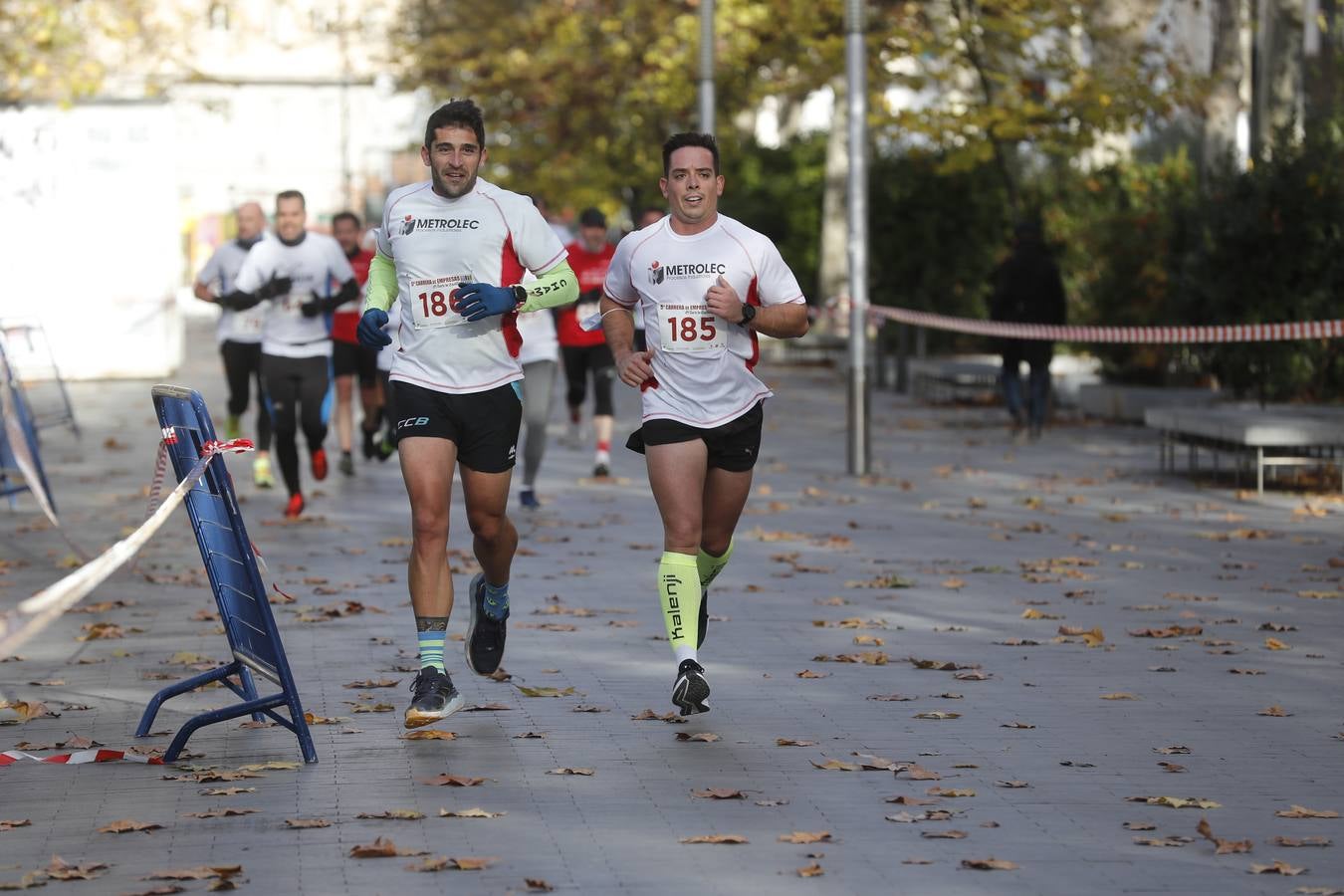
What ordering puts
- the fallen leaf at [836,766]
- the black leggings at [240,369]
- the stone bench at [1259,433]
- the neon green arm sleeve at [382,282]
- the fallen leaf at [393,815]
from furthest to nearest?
1. the black leggings at [240,369]
2. the stone bench at [1259,433]
3. the neon green arm sleeve at [382,282]
4. the fallen leaf at [836,766]
5. the fallen leaf at [393,815]

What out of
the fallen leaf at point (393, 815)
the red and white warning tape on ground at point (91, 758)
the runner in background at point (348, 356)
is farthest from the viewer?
the runner in background at point (348, 356)

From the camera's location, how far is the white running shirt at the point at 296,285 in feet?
46.5

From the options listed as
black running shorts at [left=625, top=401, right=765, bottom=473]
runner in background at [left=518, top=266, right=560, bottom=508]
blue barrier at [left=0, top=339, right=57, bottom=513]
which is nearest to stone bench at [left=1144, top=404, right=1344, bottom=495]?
runner in background at [left=518, top=266, right=560, bottom=508]

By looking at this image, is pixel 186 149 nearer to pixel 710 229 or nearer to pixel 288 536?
Result: pixel 288 536

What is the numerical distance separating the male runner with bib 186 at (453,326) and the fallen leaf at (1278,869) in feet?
9.40

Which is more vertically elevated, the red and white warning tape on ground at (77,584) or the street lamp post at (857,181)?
the street lamp post at (857,181)

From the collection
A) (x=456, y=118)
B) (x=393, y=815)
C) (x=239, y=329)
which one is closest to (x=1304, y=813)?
(x=393, y=815)

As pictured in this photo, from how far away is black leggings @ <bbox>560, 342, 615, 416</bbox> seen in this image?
1766cm

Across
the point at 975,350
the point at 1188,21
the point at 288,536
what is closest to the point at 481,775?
the point at 288,536

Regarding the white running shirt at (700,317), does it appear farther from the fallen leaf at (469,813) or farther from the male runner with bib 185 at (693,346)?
the fallen leaf at (469,813)

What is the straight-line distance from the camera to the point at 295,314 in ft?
46.7

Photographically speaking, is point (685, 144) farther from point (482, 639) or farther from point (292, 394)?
point (292, 394)

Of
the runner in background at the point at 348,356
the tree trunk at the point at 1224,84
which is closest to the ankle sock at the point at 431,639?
the runner in background at the point at 348,356

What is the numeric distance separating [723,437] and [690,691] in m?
0.93
